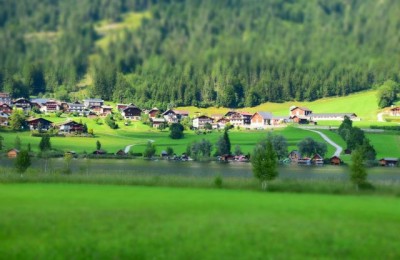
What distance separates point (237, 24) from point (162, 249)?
474 ft

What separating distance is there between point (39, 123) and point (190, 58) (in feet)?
146

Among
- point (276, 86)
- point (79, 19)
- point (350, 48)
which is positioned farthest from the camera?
point (79, 19)

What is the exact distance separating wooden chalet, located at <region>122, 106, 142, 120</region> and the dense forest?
964 cm

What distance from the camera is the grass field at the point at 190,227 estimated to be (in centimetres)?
1370

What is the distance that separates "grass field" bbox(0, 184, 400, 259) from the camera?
45.0 feet

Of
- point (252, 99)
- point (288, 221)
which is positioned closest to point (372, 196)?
point (288, 221)

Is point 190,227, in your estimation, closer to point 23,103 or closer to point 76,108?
point 76,108

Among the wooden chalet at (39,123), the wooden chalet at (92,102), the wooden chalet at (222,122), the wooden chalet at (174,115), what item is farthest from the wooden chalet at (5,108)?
the wooden chalet at (222,122)

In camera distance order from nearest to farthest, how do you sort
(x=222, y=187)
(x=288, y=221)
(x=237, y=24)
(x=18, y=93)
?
(x=288, y=221), (x=222, y=187), (x=18, y=93), (x=237, y=24)

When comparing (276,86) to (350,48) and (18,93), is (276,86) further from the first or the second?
(18,93)

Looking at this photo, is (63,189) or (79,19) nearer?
(63,189)

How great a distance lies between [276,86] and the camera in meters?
123

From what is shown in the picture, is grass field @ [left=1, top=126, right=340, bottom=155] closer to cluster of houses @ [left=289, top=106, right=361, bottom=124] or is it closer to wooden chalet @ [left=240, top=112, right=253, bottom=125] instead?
wooden chalet @ [left=240, top=112, right=253, bottom=125]

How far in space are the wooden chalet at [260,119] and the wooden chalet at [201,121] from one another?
7716mm
